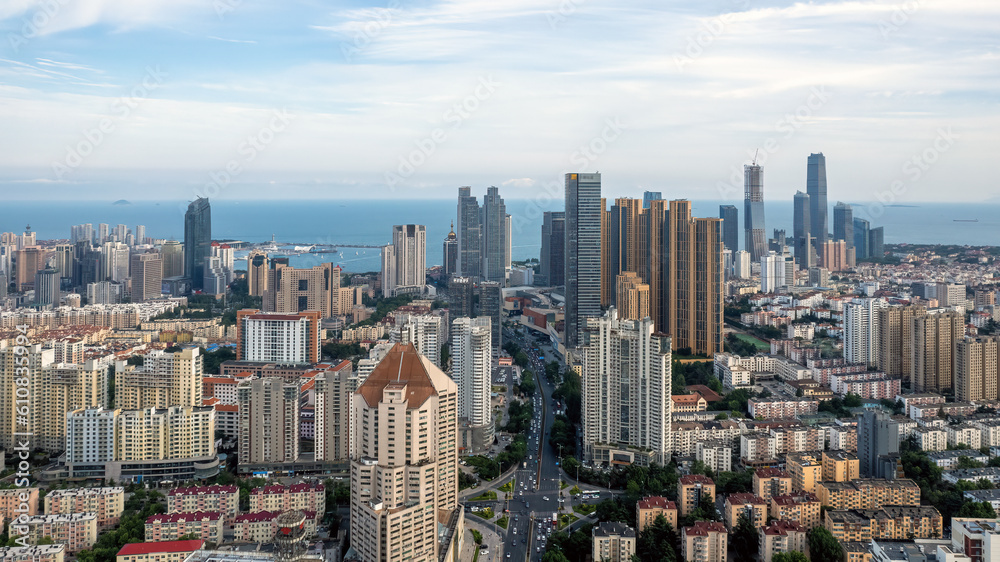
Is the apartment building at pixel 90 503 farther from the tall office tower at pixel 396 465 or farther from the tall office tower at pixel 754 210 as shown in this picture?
the tall office tower at pixel 754 210

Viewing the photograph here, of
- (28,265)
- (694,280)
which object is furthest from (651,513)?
(28,265)

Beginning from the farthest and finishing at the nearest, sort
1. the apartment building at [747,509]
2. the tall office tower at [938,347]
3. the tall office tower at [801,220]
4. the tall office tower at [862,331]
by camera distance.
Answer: the tall office tower at [801,220]
the tall office tower at [862,331]
the tall office tower at [938,347]
the apartment building at [747,509]

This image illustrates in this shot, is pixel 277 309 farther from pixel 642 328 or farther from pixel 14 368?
pixel 642 328

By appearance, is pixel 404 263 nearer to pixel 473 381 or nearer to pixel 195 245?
pixel 195 245

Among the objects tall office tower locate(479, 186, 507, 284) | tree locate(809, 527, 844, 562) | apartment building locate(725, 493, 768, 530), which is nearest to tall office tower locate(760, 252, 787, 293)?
tall office tower locate(479, 186, 507, 284)

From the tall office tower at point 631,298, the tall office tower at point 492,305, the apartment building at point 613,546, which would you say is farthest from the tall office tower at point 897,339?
the apartment building at point 613,546

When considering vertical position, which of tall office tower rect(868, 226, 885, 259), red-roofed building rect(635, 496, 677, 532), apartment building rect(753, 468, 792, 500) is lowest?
red-roofed building rect(635, 496, 677, 532)

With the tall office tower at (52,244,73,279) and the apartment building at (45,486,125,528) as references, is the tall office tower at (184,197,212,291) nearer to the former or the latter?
the tall office tower at (52,244,73,279)
